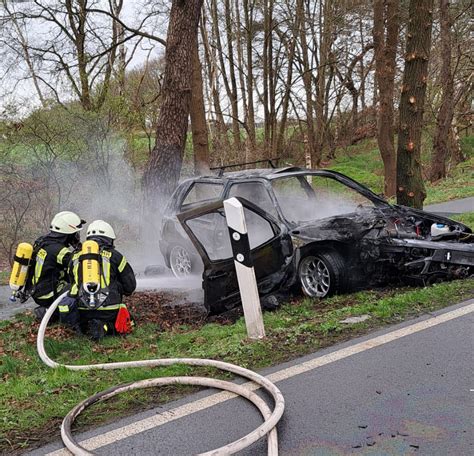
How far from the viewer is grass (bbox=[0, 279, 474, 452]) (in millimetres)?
3273

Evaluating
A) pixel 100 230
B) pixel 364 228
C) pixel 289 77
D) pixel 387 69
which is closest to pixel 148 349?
pixel 100 230

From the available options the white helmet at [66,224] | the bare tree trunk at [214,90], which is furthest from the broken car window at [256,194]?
the bare tree trunk at [214,90]

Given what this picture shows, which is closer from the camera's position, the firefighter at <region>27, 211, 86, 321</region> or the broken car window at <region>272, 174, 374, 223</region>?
the firefighter at <region>27, 211, 86, 321</region>

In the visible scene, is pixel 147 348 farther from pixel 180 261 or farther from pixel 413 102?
pixel 413 102

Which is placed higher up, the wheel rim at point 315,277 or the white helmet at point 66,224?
the white helmet at point 66,224

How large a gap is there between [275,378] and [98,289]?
2342 mm

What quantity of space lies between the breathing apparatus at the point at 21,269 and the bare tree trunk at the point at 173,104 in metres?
4.67

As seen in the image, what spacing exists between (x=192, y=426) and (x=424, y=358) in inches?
72.1

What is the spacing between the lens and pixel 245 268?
15.2ft

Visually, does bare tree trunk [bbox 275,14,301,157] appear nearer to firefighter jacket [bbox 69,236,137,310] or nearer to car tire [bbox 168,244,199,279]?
car tire [bbox 168,244,199,279]

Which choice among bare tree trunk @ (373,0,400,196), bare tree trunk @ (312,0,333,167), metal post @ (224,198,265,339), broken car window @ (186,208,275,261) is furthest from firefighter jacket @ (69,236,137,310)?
bare tree trunk @ (312,0,333,167)

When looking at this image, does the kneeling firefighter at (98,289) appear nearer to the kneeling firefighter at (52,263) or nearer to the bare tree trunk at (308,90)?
the kneeling firefighter at (52,263)

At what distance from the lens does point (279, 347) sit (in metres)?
4.20

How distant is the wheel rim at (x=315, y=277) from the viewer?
19.8 feet
